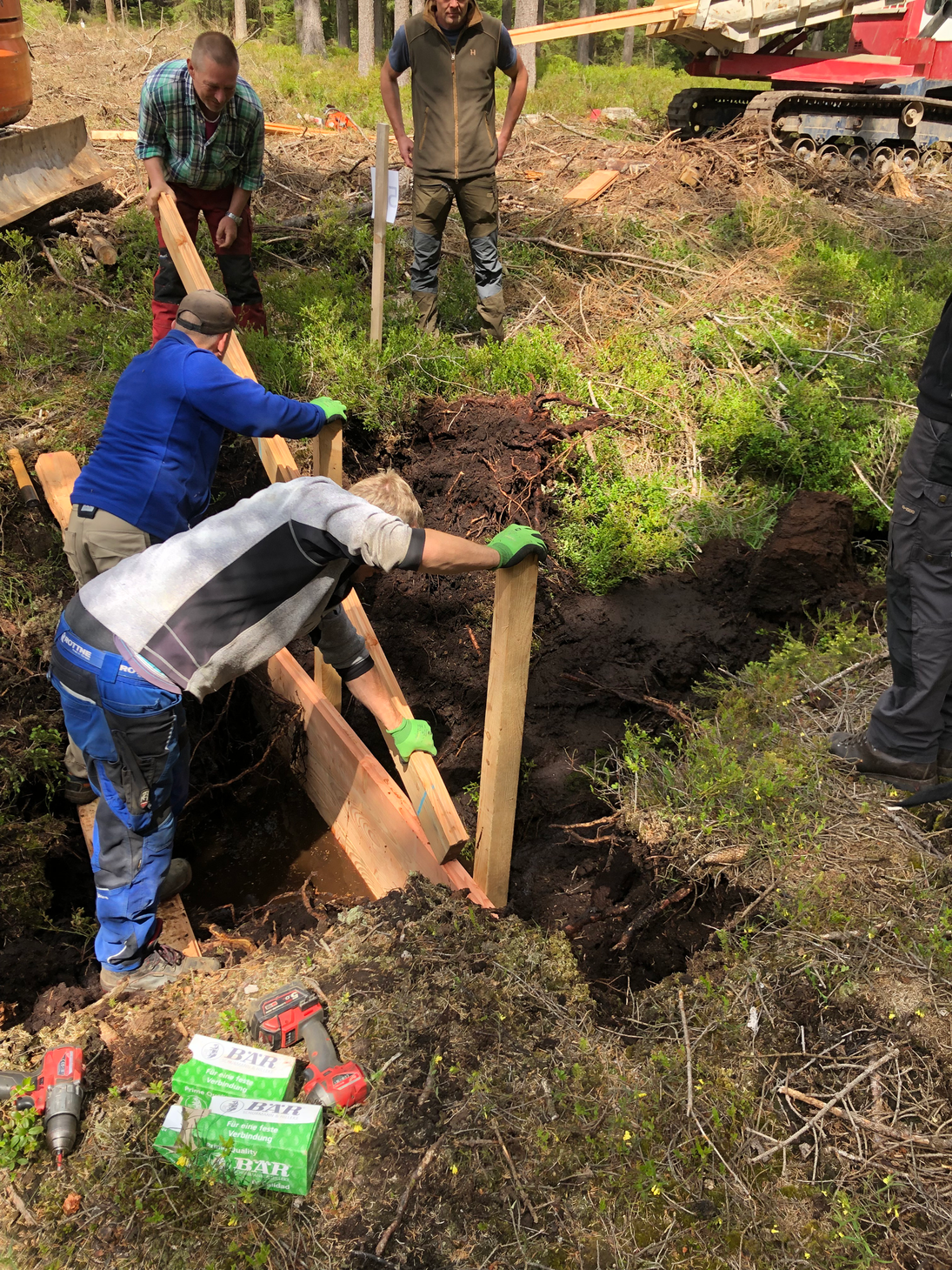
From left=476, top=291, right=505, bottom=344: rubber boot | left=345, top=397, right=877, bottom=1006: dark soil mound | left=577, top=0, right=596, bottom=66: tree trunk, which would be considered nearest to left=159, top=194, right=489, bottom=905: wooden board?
left=345, top=397, right=877, bottom=1006: dark soil mound

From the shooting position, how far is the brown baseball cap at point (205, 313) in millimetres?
2916

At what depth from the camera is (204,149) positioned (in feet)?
14.3

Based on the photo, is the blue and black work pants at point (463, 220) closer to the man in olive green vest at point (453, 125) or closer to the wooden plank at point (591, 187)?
the man in olive green vest at point (453, 125)

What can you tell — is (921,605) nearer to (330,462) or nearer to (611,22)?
(330,462)

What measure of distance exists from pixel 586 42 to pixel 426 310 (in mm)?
22135

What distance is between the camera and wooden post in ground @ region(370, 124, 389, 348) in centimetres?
449

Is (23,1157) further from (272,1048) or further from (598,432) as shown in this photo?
(598,432)

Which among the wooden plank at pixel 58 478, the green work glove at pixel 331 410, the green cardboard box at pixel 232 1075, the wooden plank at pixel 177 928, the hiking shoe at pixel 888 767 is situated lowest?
the wooden plank at pixel 177 928

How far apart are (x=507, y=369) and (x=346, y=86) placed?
10.2m

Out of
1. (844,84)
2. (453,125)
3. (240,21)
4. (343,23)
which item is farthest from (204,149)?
(343,23)

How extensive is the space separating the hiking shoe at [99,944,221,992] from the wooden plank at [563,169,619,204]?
7.02 m

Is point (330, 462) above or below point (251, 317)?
below

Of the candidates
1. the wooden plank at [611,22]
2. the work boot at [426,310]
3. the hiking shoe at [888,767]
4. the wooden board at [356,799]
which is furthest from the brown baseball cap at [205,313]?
the wooden plank at [611,22]

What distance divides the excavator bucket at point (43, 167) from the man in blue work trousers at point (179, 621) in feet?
17.3
